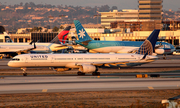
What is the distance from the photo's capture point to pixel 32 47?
9031 centimetres

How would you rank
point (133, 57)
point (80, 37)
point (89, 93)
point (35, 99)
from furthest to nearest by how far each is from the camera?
1. point (80, 37)
2. point (133, 57)
3. point (89, 93)
4. point (35, 99)

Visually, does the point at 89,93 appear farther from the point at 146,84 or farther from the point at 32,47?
the point at 32,47

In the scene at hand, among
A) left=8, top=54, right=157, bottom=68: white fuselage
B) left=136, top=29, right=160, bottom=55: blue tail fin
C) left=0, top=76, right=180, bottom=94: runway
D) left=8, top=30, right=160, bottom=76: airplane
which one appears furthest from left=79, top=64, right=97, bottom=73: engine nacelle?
left=136, top=29, right=160, bottom=55: blue tail fin

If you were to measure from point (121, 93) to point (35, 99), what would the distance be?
9415 mm

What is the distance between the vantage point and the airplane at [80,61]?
47.3 metres

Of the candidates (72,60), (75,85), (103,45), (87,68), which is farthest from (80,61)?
(103,45)

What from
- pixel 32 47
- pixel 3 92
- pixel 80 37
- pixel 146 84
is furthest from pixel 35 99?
pixel 32 47

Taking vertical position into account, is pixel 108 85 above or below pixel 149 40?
below

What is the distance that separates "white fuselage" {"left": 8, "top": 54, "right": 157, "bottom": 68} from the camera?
1863 inches

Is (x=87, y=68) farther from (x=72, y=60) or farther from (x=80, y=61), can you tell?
(x=72, y=60)

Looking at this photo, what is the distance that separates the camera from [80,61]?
162 feet

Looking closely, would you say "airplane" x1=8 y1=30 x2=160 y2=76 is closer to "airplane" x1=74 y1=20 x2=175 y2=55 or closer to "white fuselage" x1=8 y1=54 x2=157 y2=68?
"white fuselage" x1=8 y1=54 x2=157 y2=68

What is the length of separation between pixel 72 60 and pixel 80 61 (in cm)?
144

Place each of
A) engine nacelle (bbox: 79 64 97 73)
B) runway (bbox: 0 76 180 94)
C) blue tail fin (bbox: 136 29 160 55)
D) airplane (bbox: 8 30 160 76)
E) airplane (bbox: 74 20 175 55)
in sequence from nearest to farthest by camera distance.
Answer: runway (bbox: 0 76 180 94), engine nacelle (bbox: 79 64 97 73), airplane (bbox: 8 30 160 76), blue tail fin (bbox: 136 29 160 55), airplane (bbox: 74 20 175 55)
